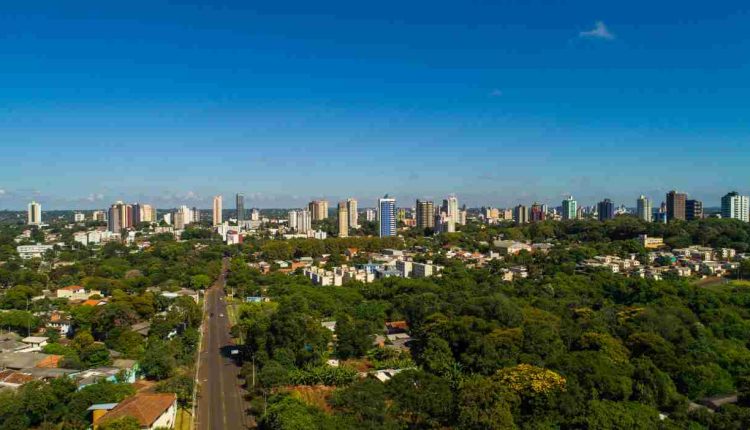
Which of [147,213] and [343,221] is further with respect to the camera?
[147,213]

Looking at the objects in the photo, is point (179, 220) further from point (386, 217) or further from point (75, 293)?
point (75, 293)

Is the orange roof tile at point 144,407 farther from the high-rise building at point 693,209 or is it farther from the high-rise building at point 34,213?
the high-rise building at point 34,213

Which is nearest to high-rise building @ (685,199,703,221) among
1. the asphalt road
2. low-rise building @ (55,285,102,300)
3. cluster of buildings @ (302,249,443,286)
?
cluster of buildings @ (302,249,443,286)

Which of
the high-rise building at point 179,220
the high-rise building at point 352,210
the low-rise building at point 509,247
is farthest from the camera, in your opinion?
the high-rise building at point 179,220

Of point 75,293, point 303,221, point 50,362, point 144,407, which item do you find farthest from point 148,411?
point 303,221

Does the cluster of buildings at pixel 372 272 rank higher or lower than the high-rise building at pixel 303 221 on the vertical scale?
lower

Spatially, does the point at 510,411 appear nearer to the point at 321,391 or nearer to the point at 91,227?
the point at 321,391

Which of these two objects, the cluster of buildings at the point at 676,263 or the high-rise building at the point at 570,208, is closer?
the cluster of buildings at the point at 676,263

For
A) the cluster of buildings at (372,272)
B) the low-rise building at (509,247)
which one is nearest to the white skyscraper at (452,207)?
the low-rise building at (509,247)
